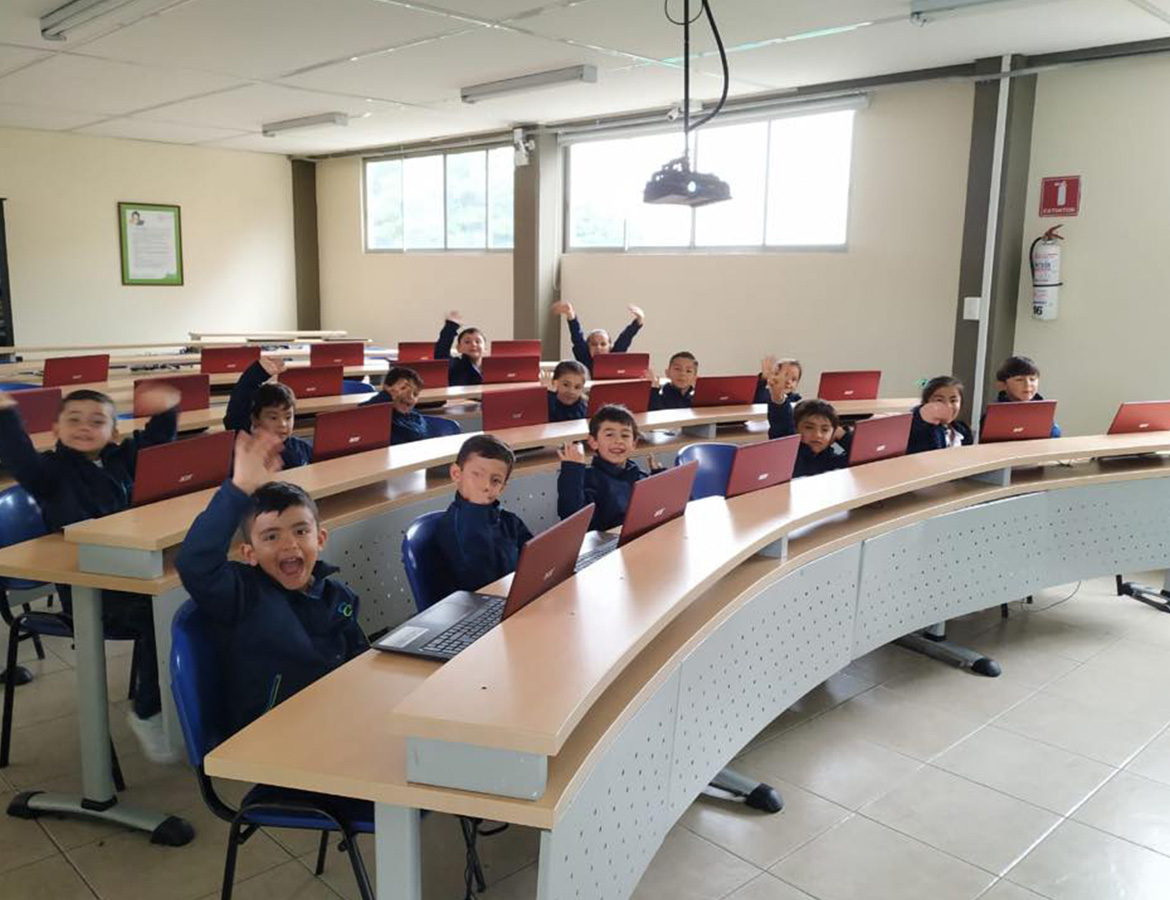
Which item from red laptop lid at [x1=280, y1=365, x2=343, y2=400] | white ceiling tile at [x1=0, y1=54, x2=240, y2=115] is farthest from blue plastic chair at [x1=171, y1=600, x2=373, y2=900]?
white ceiling tile at [x1=0, y1=54, x2=240, y2=115]

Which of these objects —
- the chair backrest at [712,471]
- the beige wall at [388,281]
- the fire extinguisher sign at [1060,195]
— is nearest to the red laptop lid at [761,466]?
the chair backrest at [712,471]

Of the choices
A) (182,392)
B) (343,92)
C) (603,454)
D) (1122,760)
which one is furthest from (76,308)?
(1122,760)

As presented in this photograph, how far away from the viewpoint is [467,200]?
9.77 metres

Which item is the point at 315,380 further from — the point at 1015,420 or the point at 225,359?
the point at 1015,420

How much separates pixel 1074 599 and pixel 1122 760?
5.46 feet

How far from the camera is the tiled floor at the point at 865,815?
2.28m

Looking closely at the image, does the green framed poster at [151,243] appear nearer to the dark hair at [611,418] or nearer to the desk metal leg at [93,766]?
the dark hair at [611,418]

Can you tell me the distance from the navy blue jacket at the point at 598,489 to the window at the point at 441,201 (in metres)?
6.41

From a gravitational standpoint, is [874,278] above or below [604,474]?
above

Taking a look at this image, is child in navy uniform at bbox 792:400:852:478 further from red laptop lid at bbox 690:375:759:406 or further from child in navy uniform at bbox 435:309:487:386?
child in navy uniform at bbox 435:309:487:386

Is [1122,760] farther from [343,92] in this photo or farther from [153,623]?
[343,92]

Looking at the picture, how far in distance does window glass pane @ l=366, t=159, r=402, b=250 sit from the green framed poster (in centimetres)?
204

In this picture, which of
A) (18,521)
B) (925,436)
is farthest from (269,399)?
(925,436)

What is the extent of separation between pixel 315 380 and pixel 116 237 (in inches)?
241
